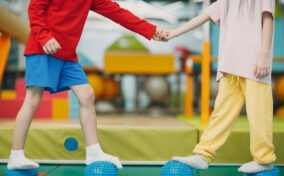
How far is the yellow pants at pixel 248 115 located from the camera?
1.26 m

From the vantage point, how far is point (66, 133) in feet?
5.75

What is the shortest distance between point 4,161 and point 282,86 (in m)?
3.33

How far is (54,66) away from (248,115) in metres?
0.94

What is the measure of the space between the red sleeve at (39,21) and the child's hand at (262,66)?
931 millimetres

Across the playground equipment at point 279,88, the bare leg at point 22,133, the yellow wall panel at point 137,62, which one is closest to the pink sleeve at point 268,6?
the bare leg at point 22,133

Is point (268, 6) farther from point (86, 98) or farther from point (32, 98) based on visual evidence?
point (32, 98)

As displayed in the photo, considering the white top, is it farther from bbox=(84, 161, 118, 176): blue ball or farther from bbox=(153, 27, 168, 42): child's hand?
bbox=(84, 161, 118, 176): blue ball

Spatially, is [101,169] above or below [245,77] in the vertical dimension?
below

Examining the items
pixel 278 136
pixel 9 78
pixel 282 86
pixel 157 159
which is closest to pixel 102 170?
pixel 157 159

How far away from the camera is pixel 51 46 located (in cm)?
129

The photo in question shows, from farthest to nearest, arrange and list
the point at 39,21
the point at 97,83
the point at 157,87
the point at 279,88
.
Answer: the point at 157,87, the point at 97,83, the point at 279,88, the point at 39,21

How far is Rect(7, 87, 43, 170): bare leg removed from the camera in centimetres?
136

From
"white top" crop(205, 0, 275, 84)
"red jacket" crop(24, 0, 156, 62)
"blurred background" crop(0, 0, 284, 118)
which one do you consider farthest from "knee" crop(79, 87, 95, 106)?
"blurred background" crop(0, 0, 284, 118)

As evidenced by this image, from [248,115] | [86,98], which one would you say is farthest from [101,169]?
[248,115]
